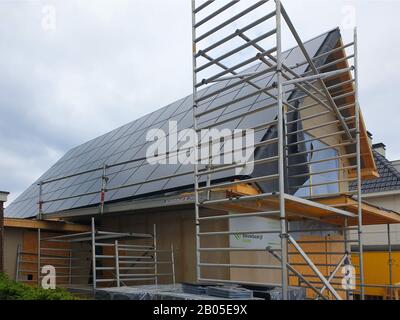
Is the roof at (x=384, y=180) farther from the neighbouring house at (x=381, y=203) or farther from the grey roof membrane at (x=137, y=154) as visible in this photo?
the grey roof membrane at (x=137, y=154)

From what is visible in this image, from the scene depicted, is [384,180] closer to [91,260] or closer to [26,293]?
[91,260]

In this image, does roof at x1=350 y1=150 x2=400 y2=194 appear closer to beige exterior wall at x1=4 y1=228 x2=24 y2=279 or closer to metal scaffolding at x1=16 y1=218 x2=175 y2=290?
metal scaffolding at x1=16 y1=218 x2=175 y2=290

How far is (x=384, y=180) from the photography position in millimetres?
20641

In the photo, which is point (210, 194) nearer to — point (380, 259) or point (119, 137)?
point (119, 137)

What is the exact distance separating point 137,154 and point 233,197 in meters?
6.09

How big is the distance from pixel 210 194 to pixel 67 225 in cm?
678

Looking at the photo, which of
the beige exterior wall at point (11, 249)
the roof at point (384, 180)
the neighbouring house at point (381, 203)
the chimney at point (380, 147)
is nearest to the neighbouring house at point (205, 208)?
the beige exterior wall at point (11, 249)

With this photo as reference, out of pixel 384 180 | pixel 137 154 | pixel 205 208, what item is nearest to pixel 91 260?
pixel 137 154

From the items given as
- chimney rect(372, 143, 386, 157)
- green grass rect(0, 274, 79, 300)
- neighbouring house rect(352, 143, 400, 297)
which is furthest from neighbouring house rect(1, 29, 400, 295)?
→ chimney rect(372, 143, 386, 157)

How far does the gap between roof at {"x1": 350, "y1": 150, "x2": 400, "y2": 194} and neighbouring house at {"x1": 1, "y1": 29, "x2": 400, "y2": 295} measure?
677 cm

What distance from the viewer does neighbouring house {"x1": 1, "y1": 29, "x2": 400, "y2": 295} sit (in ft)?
26.6

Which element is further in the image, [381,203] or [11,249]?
[381,203]

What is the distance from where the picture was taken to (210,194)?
698cm
